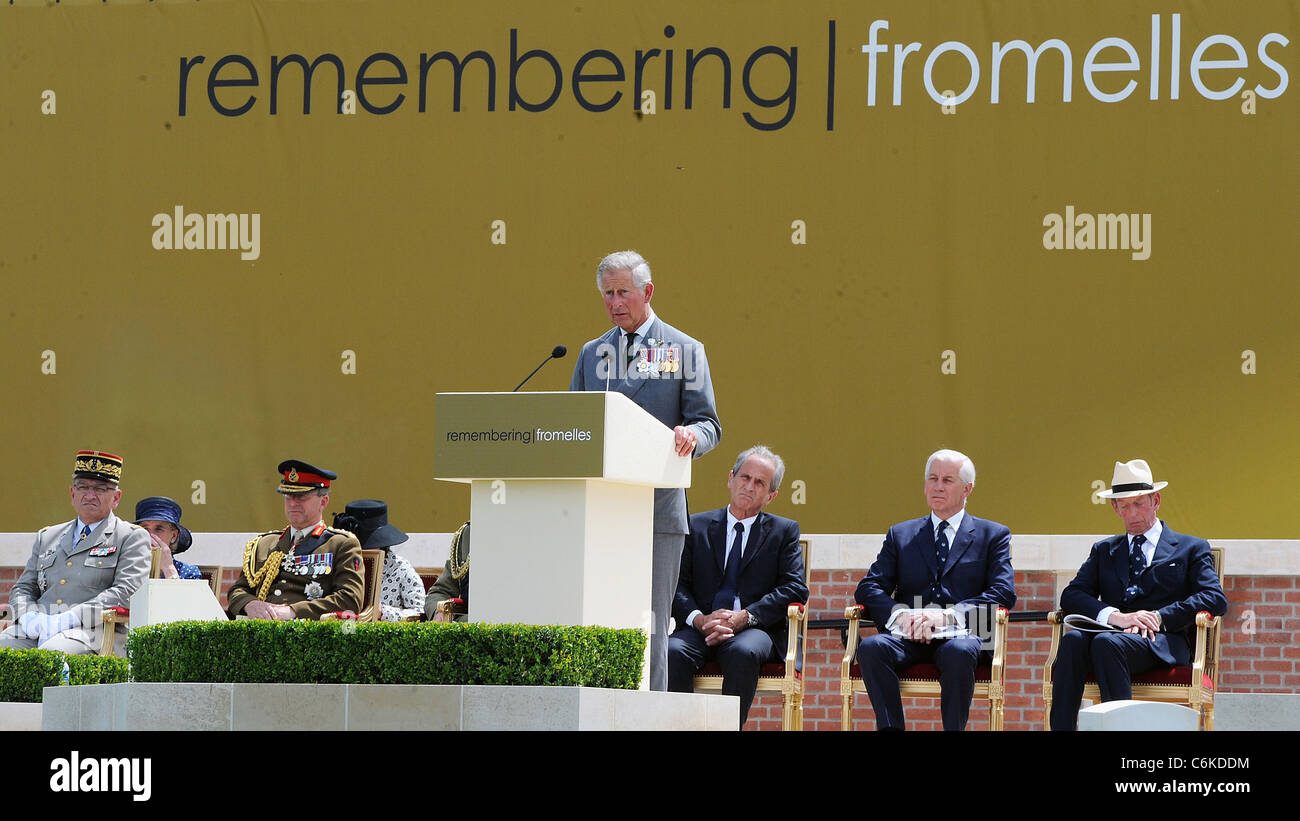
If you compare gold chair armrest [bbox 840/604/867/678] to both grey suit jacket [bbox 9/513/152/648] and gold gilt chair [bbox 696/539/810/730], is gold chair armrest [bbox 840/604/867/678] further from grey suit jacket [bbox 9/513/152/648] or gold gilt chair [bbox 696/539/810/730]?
grey suit jacket [bbox 9/513/152/648]

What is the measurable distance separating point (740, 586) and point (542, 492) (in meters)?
2.12

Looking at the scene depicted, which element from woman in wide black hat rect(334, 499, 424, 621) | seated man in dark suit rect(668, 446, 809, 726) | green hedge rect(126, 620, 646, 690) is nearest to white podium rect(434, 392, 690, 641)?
green hedge rect(126, 620, 646, 690)

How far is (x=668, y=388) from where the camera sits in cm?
577

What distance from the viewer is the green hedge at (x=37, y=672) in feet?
19.8

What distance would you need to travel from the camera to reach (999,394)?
773 cm

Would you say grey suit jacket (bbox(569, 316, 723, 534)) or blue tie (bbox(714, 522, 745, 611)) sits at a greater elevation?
grey suit jacket (bbox(569, 316, 723, 534))

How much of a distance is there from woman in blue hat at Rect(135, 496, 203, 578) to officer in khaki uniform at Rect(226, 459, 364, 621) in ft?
2.57

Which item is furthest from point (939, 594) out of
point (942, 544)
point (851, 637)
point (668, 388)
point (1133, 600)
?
point (668, 388)

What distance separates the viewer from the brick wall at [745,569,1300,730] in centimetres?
741

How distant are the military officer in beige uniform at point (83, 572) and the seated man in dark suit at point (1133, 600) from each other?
12.1 feet

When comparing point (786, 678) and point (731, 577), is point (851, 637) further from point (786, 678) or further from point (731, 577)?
point (731, 577)
